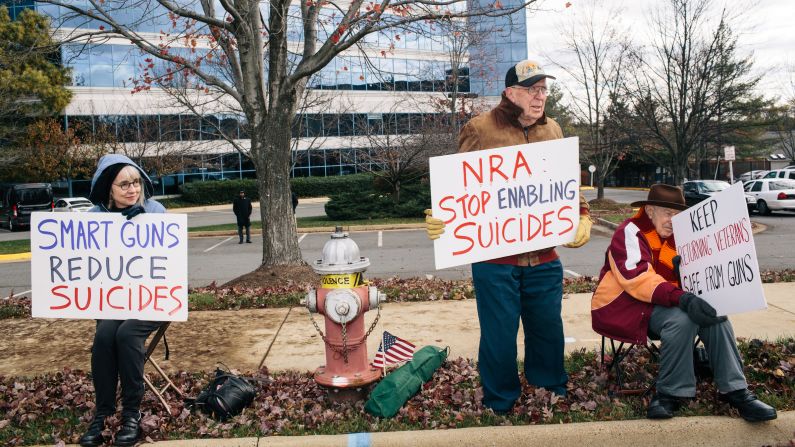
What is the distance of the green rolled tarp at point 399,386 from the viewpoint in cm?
420

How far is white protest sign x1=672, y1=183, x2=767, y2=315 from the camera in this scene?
366 centimetres

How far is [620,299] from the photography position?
4.23 meters

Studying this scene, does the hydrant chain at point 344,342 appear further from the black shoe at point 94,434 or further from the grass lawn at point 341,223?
the grass lawn at point 341,223

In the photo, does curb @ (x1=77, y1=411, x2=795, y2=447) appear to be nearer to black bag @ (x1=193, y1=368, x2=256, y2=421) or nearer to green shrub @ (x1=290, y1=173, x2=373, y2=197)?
black bag @ (x1=193, y1=368, x2=256, y2=421)

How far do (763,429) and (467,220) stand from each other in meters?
2.08

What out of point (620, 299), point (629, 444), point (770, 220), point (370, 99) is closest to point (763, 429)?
point (629, 444)

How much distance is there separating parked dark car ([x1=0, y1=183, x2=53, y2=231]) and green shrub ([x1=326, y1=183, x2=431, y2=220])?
13.3 meters

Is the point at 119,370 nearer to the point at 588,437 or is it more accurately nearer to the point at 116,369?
the point at 116,369

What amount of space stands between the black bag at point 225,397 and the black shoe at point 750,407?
9.75 feet

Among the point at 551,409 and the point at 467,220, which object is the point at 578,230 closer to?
the point at 467,220

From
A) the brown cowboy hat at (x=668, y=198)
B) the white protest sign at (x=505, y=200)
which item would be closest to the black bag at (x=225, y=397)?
the white protest sign at (x=505, y=200)

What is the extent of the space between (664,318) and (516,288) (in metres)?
0.90

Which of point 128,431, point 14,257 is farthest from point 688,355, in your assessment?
point 14,257

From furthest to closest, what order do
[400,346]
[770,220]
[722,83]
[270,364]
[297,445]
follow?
[770,220]
[722,83]
[270,364]
[400,346]
[297,445]
